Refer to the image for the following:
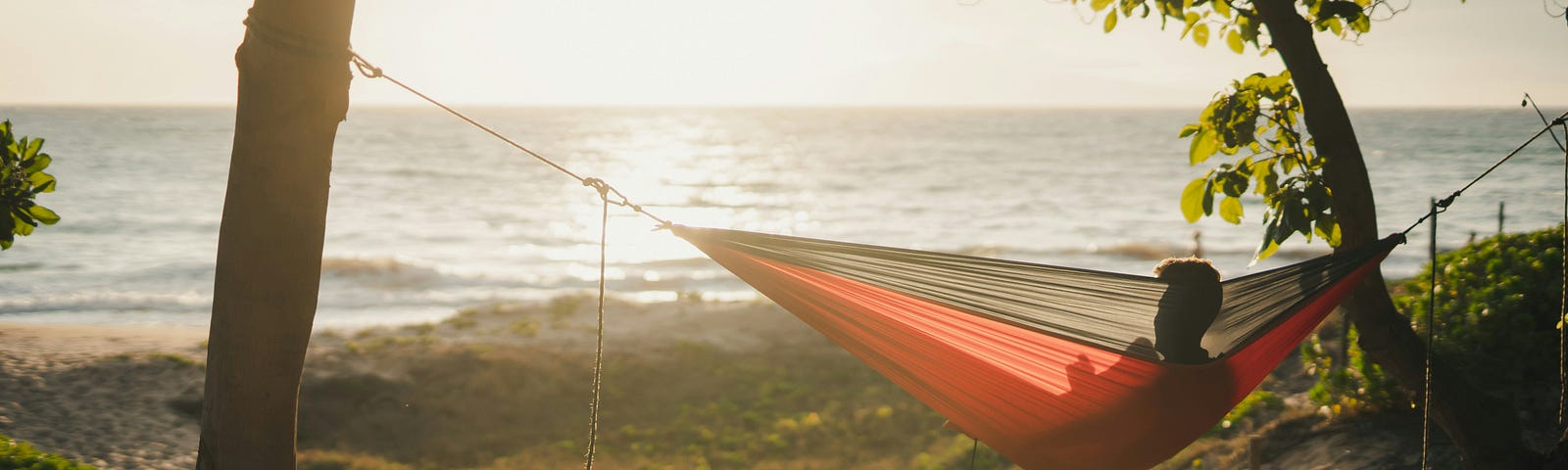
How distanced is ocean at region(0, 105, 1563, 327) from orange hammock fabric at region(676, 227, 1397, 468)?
248 inches

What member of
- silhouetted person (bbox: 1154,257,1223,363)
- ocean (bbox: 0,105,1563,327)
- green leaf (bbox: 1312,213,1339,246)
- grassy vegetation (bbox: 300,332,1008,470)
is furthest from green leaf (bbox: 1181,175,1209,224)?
ocean (bbox: 0,105,1563,327)

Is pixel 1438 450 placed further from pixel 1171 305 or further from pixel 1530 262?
pixel 1171 305

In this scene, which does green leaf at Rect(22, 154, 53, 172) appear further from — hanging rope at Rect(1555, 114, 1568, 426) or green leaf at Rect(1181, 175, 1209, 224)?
hanging rope at Rect(1555, 114, 1568, 426)

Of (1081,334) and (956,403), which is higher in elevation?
(1081,334)

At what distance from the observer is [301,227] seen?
2.04m

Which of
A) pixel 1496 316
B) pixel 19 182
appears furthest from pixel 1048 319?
pixel 19 182

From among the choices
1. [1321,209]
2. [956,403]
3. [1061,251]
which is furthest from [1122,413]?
[1061,251]

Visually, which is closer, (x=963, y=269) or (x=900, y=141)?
(x=963, y=269)

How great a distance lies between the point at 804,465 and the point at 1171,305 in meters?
3.52

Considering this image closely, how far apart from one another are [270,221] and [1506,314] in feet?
14.8

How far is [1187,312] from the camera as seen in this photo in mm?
2479

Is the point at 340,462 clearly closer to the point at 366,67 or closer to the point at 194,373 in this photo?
the point at 194,373

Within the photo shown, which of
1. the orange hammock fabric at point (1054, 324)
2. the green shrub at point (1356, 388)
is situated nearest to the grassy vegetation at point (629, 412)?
the green shrub at point (1356, 388)

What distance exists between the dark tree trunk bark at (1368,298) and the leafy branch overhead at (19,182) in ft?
15.2
